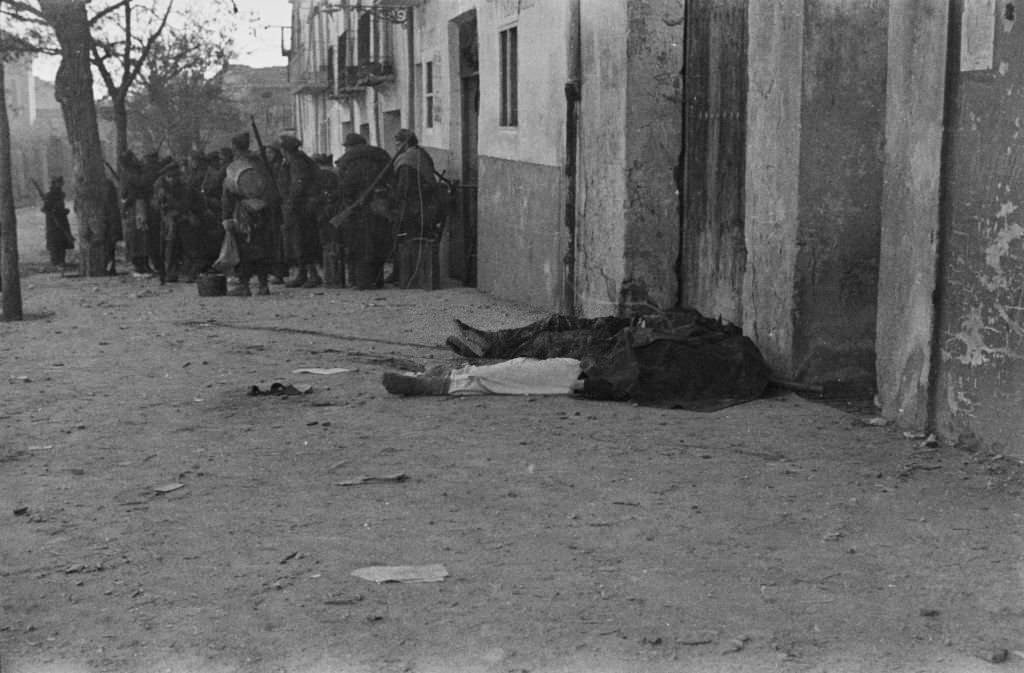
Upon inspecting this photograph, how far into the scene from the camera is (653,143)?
9.74m

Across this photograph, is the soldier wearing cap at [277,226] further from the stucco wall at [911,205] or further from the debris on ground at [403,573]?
the debris on ground at [403,573]

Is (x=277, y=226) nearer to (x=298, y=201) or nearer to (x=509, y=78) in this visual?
(x=298, y=201)

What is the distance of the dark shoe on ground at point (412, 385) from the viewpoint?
7980 millimetres

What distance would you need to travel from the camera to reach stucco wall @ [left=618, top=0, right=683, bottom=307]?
9.63m

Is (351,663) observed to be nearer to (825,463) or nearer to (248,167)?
(825,463)

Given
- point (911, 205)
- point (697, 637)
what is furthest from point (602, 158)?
point (697, 637)

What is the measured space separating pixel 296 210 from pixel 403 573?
1100cm

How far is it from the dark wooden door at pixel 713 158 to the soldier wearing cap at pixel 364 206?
5597 mm

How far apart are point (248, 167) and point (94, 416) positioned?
710 centimetres

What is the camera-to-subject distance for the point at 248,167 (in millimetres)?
14367

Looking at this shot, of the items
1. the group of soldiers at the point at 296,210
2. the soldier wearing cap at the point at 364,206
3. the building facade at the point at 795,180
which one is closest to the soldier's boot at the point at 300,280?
the group of soldiers at the point at 296,210

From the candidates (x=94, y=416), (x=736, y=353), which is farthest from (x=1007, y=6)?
(x=94, y=416)

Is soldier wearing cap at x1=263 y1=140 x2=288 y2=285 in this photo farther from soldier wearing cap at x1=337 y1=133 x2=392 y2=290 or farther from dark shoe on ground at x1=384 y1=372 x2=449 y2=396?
dark shoe on ground at x1=384 y1=372 x2=449 y2=396

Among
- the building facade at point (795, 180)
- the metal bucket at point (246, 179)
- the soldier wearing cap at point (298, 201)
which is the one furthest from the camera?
the soldier wearing cap at point (298, 201)
